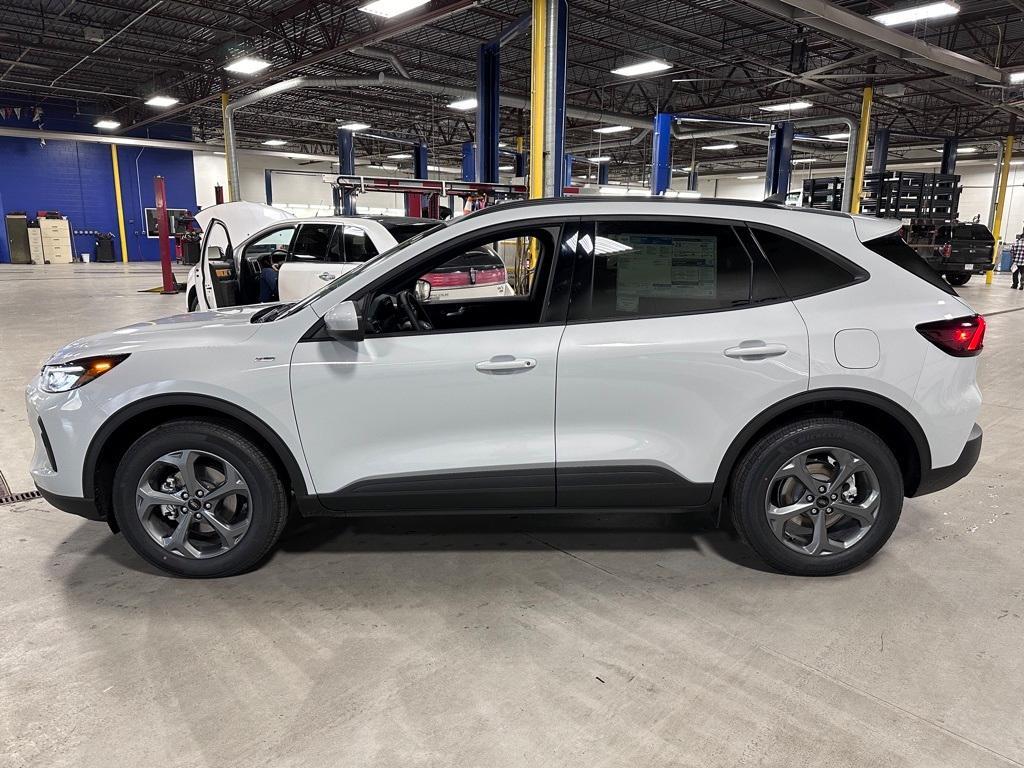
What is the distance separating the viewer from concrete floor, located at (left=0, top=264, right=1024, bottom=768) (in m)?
1.97

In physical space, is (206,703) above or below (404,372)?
below

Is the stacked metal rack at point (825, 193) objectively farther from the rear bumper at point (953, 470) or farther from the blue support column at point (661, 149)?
the rear bumper at point (953, 470)

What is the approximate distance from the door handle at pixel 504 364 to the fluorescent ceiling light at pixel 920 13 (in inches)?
425

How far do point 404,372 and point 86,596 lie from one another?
5.25 ft

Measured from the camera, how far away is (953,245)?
667 inches

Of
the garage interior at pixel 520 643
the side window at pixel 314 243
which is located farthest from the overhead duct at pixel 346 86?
the garage interior at pixel 520 643

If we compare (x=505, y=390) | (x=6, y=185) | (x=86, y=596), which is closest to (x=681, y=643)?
(x=505, y=390)

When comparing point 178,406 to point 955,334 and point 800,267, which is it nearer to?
point 800,267

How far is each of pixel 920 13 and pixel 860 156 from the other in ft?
20.8

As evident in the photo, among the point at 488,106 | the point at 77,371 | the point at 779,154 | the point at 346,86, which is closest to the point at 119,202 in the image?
the point at 346,86

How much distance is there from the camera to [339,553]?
315cm

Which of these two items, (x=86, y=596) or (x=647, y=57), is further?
(x=647, y=57)

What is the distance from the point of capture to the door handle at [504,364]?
2646mm

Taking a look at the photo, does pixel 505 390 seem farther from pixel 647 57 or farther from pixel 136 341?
pixel 647 57
